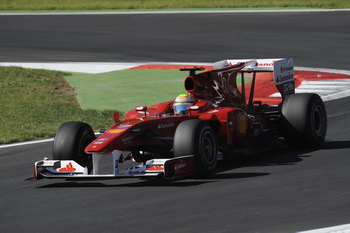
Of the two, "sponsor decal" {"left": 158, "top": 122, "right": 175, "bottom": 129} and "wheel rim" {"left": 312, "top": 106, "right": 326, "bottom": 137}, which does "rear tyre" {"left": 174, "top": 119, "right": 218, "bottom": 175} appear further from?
"wheel rim" {"left": 312, "top": 106, "right": 326, "bottom": 137}

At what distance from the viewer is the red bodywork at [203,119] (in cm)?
1035

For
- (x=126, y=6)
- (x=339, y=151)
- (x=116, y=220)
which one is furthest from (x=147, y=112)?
(x=126, y=6)

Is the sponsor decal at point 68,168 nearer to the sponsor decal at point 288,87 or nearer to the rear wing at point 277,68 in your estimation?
the rear wing at point 277,68

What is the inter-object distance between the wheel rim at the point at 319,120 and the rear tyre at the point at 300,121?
0.07 m

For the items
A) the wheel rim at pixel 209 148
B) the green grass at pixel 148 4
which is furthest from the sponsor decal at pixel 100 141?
the green grass at pixel 148 4

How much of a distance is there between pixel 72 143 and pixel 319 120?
3915 millimetres

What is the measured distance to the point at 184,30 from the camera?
30422 mm

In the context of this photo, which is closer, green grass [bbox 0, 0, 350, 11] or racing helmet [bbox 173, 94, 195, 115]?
racing helmet [bbox 173, 94, 195, 115]

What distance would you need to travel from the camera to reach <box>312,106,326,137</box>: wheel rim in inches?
487

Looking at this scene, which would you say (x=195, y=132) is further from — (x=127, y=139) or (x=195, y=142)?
(x=127, y=139)

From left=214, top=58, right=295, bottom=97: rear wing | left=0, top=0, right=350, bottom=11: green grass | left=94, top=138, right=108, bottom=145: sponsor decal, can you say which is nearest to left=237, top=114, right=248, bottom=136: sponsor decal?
left=214, top=58, right=295, bottom=97: rear wing

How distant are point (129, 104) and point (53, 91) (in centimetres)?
286

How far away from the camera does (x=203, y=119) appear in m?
11.0

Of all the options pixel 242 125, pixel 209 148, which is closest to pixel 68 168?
pixel 209 148
